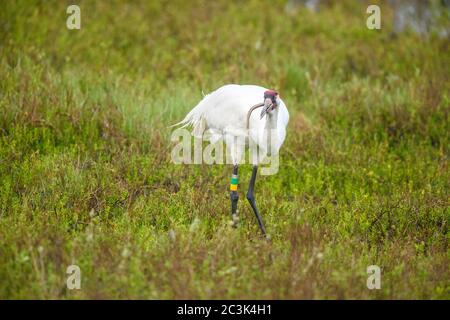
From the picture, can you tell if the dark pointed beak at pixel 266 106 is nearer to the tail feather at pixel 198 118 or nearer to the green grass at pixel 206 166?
the green grass at pixel 206 166

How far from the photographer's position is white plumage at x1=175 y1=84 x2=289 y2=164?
17.4 feet

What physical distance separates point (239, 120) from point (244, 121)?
3.4 inches

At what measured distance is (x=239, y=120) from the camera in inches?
221

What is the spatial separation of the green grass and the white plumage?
553mm

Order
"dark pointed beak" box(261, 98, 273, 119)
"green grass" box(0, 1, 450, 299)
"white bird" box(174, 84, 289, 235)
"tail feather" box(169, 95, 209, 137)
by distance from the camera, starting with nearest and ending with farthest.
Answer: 1. "green grass" box(0, 1, 450, 299)
2. "dark pointed beak" box(261, 98, 273, 119)
3. "white bird" box(174, 84, 289, 235)
4. "tail feather" box(169, 95, 209, 137)

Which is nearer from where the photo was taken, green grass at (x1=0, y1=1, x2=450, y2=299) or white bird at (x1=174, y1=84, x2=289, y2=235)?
green grass at (x1=0, y1=1, x2=450, y2=299)

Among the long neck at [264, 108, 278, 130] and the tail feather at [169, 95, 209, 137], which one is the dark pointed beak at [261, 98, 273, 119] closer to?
the long neck at [264, 108, 278, 130]

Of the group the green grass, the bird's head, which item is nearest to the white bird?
the bird's head

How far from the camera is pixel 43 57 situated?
27.0ft

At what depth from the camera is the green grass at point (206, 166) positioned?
169 inches

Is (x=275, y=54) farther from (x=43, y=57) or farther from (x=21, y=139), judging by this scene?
(x=21, y=139)

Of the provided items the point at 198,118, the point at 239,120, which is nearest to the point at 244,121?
the point at 239,120
